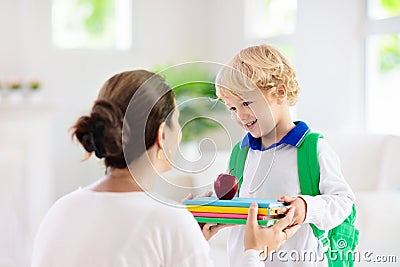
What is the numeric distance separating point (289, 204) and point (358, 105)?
2.71 meters

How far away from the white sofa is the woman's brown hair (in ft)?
5.24

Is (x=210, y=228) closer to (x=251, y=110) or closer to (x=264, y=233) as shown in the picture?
(x=264, y=233)

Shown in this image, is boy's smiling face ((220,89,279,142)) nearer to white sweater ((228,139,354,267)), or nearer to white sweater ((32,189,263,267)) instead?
white sweater ((228,139,354,267))

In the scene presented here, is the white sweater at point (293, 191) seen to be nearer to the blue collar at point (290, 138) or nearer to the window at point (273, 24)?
the blue collar at point (290, 138)

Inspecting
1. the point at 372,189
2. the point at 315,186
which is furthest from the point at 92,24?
the point at 315,186

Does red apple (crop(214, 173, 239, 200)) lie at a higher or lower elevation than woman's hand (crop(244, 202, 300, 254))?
higher

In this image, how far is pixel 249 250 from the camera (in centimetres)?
137

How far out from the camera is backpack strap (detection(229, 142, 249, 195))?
5.15 ft

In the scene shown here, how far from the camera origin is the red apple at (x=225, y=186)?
4.64 feet

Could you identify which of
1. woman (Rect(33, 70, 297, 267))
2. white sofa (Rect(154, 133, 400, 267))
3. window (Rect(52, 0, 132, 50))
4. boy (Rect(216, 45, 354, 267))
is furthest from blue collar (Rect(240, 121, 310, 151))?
window (Rect(52, 0, 132, 50))

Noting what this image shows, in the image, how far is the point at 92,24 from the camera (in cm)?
525

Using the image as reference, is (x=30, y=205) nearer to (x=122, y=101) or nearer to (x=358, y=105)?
(x=358, y=105)

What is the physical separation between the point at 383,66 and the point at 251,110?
2693 mm

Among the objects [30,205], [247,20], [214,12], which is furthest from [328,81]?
[30,205]
